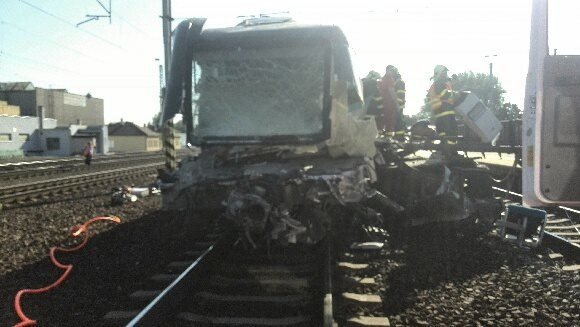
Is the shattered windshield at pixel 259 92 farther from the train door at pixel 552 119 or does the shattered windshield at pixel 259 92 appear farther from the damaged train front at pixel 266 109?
the train door at pixel 552 119

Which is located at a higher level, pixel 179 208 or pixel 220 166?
pixel 220 166

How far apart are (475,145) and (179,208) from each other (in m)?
5.77

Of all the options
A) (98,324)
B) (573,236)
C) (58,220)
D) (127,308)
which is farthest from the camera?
(58,220)

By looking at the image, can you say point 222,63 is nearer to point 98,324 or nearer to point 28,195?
point 98,324

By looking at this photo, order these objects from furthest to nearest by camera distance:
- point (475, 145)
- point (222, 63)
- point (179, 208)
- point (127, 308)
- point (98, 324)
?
point (475, 145) → point (222, 63) → point (179, 208) → point (127, 308) → point (98, 324)

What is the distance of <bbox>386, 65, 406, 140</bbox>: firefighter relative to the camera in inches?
393

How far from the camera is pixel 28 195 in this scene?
43.5 ft

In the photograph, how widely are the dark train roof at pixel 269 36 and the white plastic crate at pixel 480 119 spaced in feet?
11.1

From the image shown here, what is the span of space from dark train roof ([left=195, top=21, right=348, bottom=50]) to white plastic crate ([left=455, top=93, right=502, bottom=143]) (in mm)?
3386

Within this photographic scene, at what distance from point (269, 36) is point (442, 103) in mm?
4841

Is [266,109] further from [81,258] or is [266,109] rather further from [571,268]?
[571,268]

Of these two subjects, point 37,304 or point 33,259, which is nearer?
point 37,304

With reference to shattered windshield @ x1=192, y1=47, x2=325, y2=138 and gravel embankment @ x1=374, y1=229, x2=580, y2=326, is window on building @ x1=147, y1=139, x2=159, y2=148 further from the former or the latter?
gravel embankment @ x1=374, y1=229, x2=580, y2=326

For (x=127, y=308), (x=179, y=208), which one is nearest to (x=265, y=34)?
(x=179, y=208)
